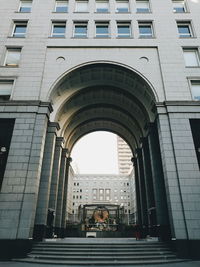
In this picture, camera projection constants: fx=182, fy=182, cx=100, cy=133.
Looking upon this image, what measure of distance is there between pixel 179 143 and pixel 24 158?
10824 millimetres

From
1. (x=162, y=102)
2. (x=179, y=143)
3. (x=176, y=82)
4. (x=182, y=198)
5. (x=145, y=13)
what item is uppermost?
(x=145, y=13)

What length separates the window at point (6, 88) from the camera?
14827 millimetres

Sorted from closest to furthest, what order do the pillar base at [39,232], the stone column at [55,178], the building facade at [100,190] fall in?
the pillar base at [39,232] → the stone column at [55,178] → the building facade at [100,190]

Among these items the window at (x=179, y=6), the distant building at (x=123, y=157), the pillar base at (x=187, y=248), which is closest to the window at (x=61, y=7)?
the window at (x=179, y=6)

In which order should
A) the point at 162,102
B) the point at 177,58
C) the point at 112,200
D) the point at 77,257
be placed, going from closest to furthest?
the point at 77,257
the point at 162,102
the point at 177,58
the point at 112,200

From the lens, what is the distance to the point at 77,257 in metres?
9.67

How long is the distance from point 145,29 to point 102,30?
4.38 metres

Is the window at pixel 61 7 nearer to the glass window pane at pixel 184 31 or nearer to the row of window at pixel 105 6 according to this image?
the row of window at pixel 105 6

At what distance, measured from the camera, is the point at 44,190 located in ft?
46.3

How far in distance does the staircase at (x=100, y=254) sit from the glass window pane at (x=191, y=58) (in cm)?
1472

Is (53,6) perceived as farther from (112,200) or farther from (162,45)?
(112,200)

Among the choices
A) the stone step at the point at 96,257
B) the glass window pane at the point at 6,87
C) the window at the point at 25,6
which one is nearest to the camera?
the stone step at the point at 96,257

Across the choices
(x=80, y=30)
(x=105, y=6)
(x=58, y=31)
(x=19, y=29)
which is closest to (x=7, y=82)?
(x=19, y=29)

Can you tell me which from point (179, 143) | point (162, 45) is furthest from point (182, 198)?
point (162, 45)
